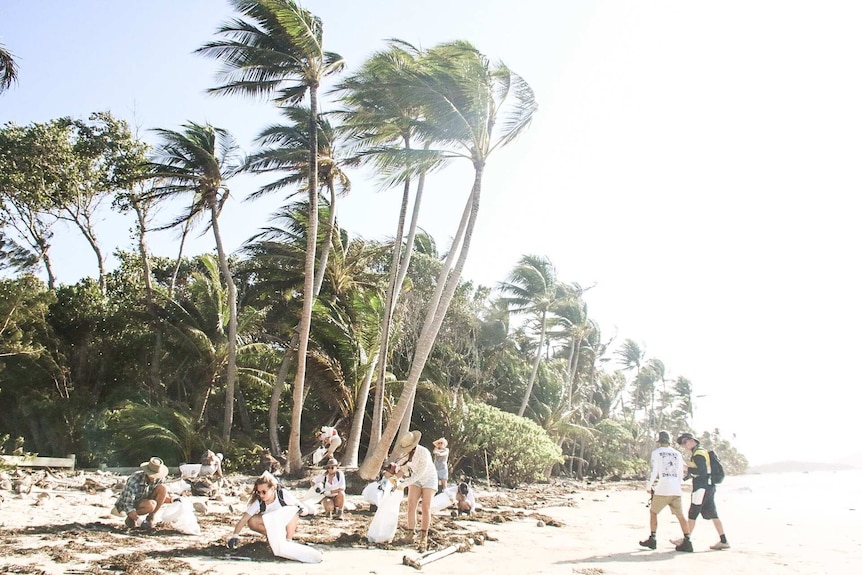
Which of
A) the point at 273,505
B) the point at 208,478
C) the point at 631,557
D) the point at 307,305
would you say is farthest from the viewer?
the point at 307,305

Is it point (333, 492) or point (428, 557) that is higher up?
point (333, 492)

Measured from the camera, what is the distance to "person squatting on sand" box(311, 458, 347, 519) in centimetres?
990

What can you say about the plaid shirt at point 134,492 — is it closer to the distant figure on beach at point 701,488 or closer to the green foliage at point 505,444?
the distant figure on beach at point 701,488

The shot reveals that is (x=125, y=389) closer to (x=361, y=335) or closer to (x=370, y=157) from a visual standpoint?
(x=361, y=335)

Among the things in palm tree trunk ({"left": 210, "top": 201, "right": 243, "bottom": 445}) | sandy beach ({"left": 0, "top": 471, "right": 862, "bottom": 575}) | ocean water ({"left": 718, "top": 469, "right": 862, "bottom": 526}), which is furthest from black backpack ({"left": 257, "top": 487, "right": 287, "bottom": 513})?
ocean water ({"left": 718, "top": 469, "right": 862, "bottom": 526})

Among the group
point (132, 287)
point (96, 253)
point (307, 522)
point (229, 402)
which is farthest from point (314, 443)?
point (307, 522)

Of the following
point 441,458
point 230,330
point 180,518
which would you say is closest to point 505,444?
point 230,330

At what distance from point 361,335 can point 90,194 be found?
1274cm

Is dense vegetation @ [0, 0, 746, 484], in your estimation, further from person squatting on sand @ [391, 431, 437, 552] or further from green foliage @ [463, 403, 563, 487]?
person squatting on sand @ [391, 431, 437, 552]

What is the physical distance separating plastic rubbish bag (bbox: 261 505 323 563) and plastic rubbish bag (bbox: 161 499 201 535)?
1.47 metres

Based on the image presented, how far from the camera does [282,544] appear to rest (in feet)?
21.4

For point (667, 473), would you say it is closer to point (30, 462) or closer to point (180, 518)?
point (180, 518)

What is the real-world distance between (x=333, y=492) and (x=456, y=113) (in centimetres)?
886

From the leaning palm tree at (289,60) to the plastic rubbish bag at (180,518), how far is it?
802cm
